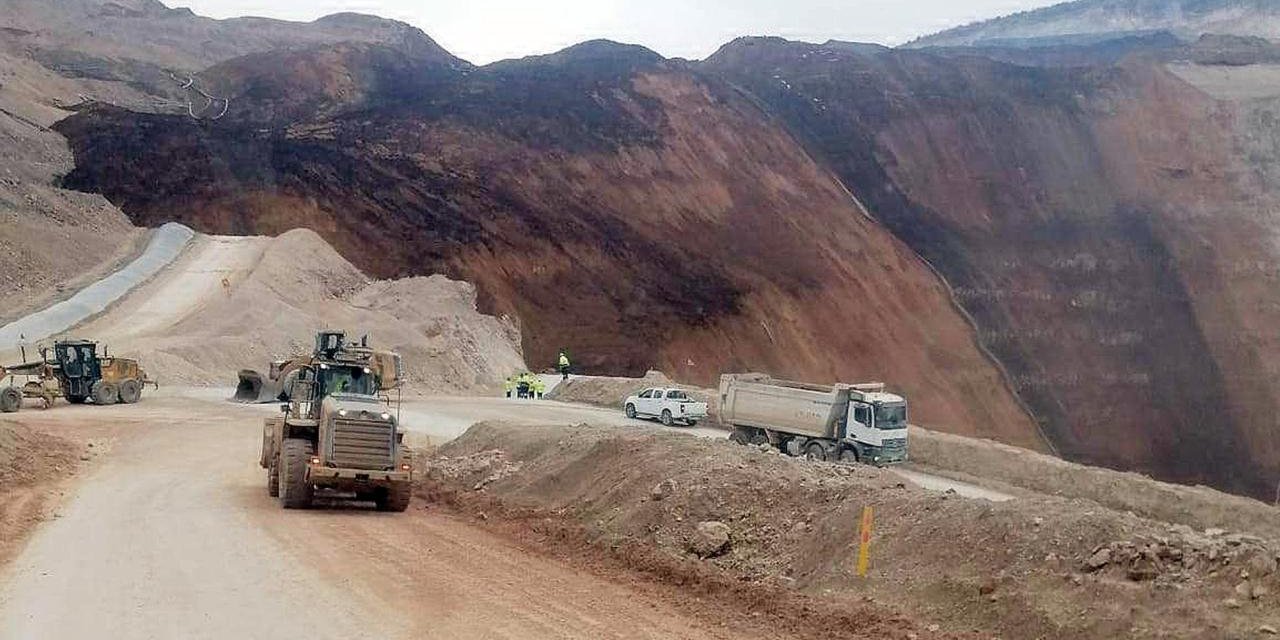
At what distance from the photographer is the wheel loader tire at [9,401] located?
A: 110ft

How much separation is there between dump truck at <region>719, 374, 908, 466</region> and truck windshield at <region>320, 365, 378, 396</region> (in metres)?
13.5

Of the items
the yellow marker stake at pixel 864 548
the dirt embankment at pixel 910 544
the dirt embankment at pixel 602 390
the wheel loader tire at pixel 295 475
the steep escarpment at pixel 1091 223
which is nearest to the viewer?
the dirt embankment at pixel 910 544

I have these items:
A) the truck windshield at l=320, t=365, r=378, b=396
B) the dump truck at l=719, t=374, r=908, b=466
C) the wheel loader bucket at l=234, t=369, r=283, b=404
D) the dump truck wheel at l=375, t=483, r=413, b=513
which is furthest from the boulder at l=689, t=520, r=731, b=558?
the wheel loader bucket at l=234, t=369, r=283, b=404

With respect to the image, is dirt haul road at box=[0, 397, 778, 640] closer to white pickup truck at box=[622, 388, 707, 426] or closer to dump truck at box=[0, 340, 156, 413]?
dump truck at box=[0, 340, 156, 413]

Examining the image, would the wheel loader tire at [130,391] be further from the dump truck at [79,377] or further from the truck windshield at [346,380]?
the truck windshield at [346,380]

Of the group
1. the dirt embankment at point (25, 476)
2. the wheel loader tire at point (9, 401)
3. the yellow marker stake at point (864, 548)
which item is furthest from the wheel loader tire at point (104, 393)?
the yellow marker stake at point (864, 548)

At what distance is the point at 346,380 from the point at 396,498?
108 inches

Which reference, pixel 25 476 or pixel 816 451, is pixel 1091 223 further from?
pixel 25 476

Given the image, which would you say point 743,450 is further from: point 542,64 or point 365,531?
point 542,64

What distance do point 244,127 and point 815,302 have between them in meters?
42.2

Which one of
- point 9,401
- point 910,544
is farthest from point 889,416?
point 9,401

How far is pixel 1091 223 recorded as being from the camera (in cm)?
7181

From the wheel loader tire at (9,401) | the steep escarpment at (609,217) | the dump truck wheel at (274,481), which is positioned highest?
the steep escarpment at (609,217)

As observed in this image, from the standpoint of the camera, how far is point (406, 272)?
58812mm
